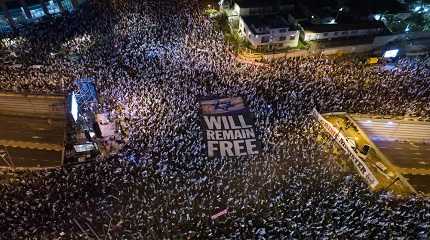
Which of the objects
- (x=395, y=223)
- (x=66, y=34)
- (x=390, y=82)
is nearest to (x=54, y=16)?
(x=66, y=34)

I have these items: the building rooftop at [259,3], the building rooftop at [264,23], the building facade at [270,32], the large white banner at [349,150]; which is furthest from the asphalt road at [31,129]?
the building rooftop at [259,3]

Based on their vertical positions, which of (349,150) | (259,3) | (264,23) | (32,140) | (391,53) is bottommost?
(349,150)

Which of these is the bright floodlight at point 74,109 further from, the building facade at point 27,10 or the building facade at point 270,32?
the building facade at point 270,32

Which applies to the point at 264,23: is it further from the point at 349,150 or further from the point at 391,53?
the point at 349,150

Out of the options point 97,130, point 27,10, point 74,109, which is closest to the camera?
point 97,130

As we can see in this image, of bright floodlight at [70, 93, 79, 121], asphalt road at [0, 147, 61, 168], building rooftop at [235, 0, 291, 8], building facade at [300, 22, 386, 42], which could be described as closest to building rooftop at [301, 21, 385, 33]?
building facade at [300, 22, 386, 42]

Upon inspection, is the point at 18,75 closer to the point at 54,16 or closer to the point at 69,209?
the point at 54,16

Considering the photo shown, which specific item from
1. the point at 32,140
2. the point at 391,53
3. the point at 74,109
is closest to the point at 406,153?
the point at 391,53
